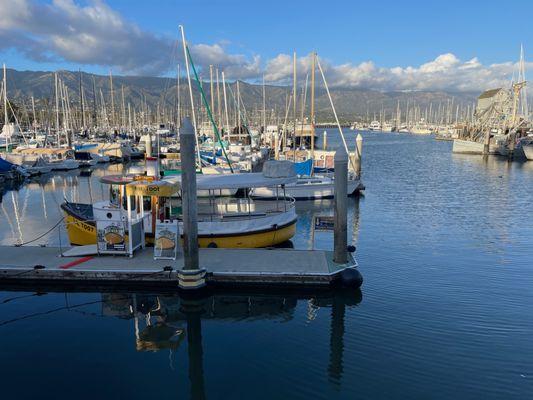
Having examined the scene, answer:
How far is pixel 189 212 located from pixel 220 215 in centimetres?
521

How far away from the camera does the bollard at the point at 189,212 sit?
13023 mm

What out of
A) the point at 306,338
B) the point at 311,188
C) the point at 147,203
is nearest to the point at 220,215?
the point at 147,203

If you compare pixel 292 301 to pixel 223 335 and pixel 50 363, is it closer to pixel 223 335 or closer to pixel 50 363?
pixel 223 335

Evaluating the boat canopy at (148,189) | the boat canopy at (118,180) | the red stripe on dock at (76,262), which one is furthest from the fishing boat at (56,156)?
the boat canopy at (148,189)

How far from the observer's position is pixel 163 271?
14.0 m

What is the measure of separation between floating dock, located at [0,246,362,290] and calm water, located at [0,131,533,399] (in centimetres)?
55

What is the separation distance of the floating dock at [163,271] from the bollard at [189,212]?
58cm

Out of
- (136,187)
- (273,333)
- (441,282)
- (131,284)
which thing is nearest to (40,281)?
(131,284)

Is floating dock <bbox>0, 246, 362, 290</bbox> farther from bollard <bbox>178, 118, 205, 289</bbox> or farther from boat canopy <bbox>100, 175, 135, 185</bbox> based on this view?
boat canopy <bbox>100, 175, 135, 185</bbox>

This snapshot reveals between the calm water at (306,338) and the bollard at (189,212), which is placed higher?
the bollard at (189,212)

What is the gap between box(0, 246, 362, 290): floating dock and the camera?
14.0 m

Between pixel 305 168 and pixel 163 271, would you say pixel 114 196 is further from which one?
pixel 305 168

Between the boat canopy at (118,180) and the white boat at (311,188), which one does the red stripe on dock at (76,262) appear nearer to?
the boat canopy at (118,180)

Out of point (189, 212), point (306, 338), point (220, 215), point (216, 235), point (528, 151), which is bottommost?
point (306, 338)
